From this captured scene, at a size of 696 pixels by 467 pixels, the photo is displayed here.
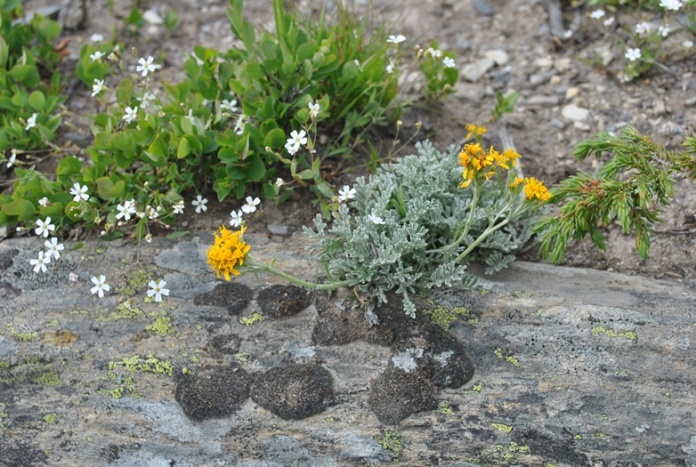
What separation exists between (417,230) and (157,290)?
4.29ft

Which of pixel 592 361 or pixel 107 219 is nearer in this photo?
pixel 592 361

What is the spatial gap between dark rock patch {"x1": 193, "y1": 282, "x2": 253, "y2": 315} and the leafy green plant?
4.82 ft

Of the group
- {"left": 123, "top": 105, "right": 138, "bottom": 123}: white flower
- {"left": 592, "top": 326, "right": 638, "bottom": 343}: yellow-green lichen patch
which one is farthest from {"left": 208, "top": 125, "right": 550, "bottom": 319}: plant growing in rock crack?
{"left": 123, "top": 105, "right": 138, "bottom": 123}: white flower

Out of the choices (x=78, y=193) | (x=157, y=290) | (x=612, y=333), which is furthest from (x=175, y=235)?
(x=612, y=333)

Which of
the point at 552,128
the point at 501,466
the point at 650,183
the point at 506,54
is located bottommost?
the point at 501,466

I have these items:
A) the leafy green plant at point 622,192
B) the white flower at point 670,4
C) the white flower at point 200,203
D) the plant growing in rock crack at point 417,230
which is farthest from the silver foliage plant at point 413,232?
the white flower at point 670,4

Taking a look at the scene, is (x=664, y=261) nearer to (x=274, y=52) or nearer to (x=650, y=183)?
(x=650, y=183)

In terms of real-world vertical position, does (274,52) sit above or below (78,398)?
above

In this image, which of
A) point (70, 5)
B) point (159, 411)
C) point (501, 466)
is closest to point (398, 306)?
point (501, 466)

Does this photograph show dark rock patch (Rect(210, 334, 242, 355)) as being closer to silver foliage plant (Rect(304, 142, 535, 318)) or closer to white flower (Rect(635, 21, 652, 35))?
silver foliage plant (Rect(304, 142, 535, 318))

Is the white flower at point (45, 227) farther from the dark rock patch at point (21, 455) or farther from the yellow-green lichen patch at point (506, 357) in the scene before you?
the yellow-green lichen patch at point (506, 357)

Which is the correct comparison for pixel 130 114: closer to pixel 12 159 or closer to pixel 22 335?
pixel 12 159

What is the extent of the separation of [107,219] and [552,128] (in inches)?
113

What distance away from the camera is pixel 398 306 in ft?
11.5
